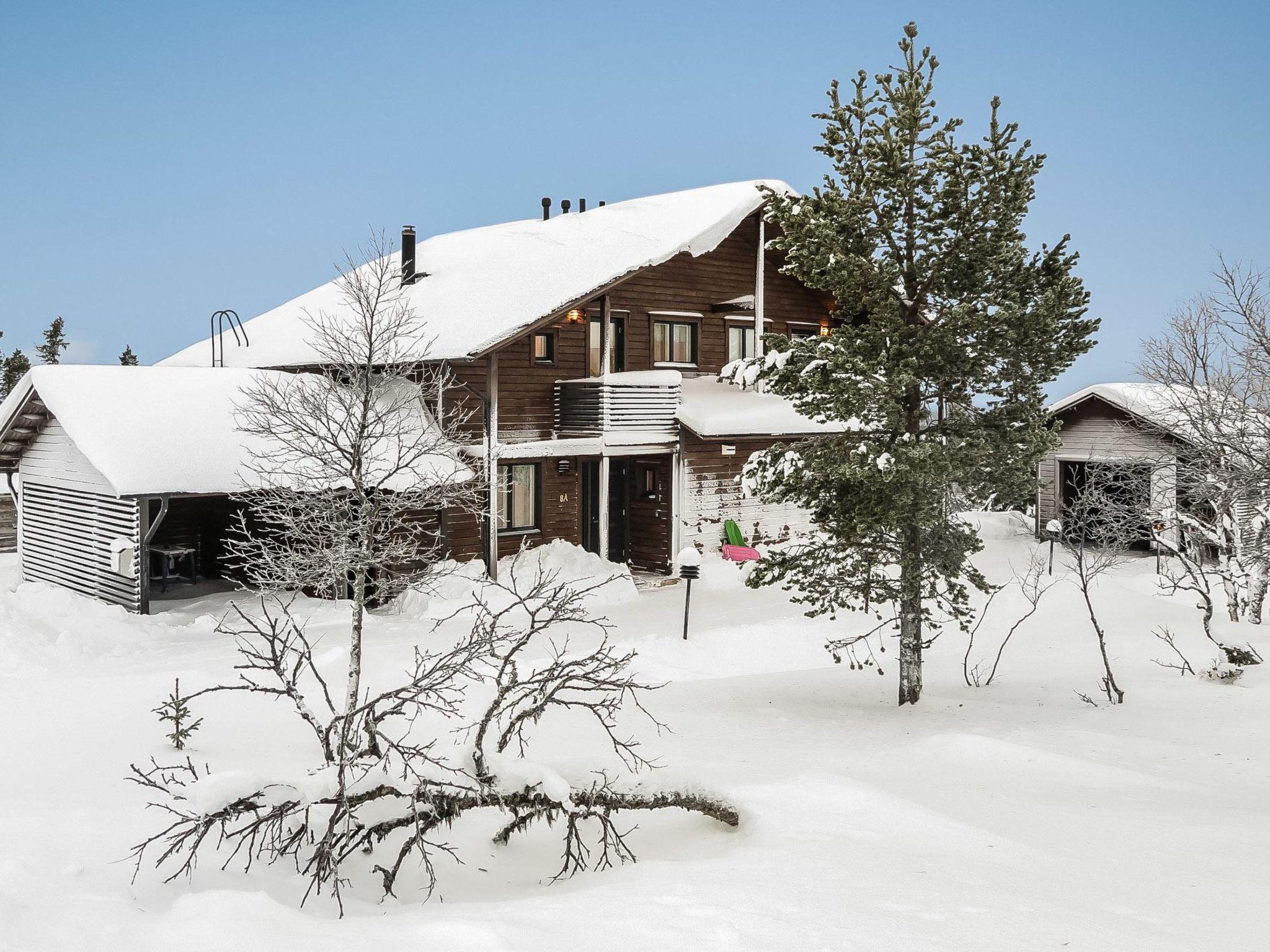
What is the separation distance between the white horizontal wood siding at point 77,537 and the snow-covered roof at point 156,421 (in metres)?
0.94

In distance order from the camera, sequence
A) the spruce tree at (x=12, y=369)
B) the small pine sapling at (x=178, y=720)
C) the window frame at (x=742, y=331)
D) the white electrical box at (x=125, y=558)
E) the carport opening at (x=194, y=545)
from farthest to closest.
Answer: the spruce tree at (x=12, y=369)
the window frame at (x=742, y=331)
the carport opening at (x=194, y=545)
the white electrical box at (x=125, y=558)
the small pine sapling at (x=178, y=720)

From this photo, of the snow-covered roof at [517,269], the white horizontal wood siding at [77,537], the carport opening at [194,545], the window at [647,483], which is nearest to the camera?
the white horizontal wood siding at [77,537]

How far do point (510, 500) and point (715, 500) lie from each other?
16.2ft

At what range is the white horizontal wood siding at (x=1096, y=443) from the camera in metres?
25.6

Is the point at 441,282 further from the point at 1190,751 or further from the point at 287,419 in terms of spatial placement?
the point at 1190,751

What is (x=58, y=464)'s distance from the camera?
20.0 metres

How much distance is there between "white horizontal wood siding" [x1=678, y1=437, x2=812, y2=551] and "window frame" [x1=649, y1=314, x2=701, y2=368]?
2033mm

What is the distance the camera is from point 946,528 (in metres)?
13.0

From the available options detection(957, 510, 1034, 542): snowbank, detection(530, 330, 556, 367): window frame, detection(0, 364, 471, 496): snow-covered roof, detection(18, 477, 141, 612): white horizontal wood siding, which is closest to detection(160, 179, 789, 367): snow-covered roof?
detection(530, 330, 556, 367): window frame

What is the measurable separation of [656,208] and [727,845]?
2114 cm

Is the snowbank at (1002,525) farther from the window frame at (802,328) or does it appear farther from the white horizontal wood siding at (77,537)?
the white horizontal wood siding at (77,537)

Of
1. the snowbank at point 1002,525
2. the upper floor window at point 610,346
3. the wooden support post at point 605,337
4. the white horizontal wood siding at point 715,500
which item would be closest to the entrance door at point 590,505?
the white horizontal wood siding at point 715,500

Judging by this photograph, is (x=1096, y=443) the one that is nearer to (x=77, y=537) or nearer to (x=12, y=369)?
(x=77, y=537)

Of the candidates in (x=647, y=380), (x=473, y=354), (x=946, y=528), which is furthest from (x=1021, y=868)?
(x=647, y=380)
